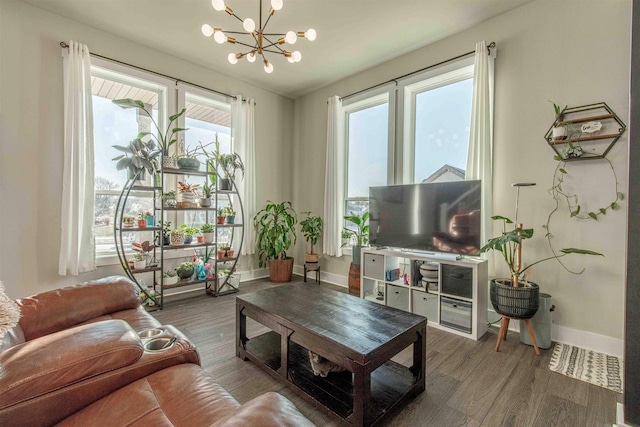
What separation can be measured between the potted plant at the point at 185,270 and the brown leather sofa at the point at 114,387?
2267mm

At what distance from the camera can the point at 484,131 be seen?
114 inches

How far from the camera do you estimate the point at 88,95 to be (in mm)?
3119

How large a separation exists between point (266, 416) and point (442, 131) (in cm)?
350

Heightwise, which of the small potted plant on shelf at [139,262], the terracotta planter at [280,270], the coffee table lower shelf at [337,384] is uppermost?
the small potted plant on shelf at [139,262]

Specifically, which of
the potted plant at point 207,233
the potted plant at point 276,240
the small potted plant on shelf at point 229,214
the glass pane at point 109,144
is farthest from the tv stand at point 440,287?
the glass pane at point 109,144

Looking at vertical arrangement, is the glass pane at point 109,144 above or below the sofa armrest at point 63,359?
above

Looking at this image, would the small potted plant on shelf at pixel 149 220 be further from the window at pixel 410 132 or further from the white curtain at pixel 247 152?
the window at pixel 410 132

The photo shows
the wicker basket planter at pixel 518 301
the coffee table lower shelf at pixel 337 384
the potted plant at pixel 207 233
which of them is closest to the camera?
the coffee table lower shelf at pixel 337 384

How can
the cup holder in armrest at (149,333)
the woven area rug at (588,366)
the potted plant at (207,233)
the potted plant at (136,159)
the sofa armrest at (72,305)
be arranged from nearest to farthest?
the cup holder in armrest at (149,333)
the sofa armrest at (72,305)
the woven area rug at (588,366)
the potted plant at (136,159)
the potted plant at (207,233)

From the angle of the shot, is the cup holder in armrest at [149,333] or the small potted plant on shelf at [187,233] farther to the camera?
the small potted plant on shelf at [187,233]

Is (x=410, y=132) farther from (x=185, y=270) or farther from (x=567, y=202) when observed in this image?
(x=185, y=270)

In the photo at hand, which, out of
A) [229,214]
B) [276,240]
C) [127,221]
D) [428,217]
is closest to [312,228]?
[276,240]

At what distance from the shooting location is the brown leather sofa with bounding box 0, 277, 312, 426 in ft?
2.73

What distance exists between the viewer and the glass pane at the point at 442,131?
326 cm
